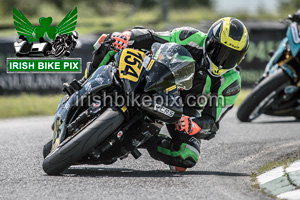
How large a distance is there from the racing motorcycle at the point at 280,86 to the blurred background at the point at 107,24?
402 centimetres

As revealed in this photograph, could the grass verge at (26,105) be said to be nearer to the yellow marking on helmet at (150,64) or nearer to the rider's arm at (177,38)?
the rider's arm at (177,38)

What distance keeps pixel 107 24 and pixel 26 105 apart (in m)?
5.92

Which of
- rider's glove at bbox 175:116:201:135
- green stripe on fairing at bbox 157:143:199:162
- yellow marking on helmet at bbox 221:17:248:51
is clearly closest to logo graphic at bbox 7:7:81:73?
yellow marking on helmet at bbox 221:17:248:51

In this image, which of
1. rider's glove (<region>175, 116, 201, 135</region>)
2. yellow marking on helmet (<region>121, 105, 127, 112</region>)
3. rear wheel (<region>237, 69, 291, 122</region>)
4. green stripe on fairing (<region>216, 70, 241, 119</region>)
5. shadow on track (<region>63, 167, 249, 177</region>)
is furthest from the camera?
rear wheel (<region>237, 69, 291, 122</region>)

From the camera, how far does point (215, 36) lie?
20.0 ft

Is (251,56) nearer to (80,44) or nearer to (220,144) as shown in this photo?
(80,44)

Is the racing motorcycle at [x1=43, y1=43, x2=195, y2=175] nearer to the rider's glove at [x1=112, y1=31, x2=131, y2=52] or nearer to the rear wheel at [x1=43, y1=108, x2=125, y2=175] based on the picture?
the rear wheel at [x1=43, y1=108, x2=125, y2=175]

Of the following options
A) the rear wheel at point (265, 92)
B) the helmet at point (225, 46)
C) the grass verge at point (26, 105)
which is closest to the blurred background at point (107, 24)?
the grass verge at point (26, 105)

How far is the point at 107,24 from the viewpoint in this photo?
58.7 ft

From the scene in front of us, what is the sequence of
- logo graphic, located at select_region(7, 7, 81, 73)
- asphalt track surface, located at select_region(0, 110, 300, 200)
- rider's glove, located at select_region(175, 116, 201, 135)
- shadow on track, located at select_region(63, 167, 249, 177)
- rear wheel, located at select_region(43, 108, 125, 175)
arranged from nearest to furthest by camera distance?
1. asphalt track surface, located at select_region(0, 110, 300, 200)
2. rear wheel, located at select_region(43, 108, 125, 175)
3. shadow on track, located at select_region(63, 167, 249, 177)
4. rider's glove, located at select_region(175, 116, 201, 135)
5. logo graphic, located at select_region(7, 7, 81, 73)

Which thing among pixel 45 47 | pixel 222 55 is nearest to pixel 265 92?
pixel 222 55

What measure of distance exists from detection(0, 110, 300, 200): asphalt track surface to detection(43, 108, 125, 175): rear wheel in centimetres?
19

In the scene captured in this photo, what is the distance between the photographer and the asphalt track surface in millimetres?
4473

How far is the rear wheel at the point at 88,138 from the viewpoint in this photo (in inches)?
189
